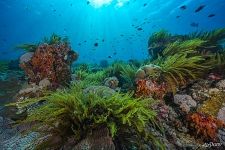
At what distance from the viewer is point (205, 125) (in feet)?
15.6

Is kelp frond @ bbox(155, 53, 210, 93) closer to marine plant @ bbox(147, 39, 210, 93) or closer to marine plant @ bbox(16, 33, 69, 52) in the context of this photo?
marine plant @ bbox(147, 39, 210, 93)

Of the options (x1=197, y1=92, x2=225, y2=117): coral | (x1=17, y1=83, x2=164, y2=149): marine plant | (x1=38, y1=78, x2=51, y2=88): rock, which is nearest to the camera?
(x1=17, y1=83, x2=164, y2=149): marine plant

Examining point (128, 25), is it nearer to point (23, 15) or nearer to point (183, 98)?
point (23, 15)

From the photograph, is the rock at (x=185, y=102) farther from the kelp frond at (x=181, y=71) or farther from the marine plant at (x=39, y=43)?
the marine plant at (x=39, y=43)

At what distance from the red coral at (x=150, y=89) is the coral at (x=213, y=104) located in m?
1.04

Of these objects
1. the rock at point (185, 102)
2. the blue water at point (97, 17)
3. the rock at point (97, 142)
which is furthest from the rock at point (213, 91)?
the blue water at point (97, 17)

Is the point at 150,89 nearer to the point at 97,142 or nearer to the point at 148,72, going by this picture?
the point at 148,72

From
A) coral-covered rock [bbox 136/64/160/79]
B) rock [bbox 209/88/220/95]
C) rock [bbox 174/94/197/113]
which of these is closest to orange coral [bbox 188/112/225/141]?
rock [bbox 174/94/197/113]

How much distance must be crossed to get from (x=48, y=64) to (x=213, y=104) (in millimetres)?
5062

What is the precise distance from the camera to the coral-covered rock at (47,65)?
7633 millimetres

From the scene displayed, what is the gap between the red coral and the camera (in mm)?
5930

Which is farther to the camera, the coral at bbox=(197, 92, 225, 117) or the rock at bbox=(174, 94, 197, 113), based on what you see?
the rock at bbox=(174, 94, 197, 113)

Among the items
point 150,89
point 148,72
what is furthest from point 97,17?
point 150,89

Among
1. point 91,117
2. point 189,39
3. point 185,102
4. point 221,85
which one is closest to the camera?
point 91,117
